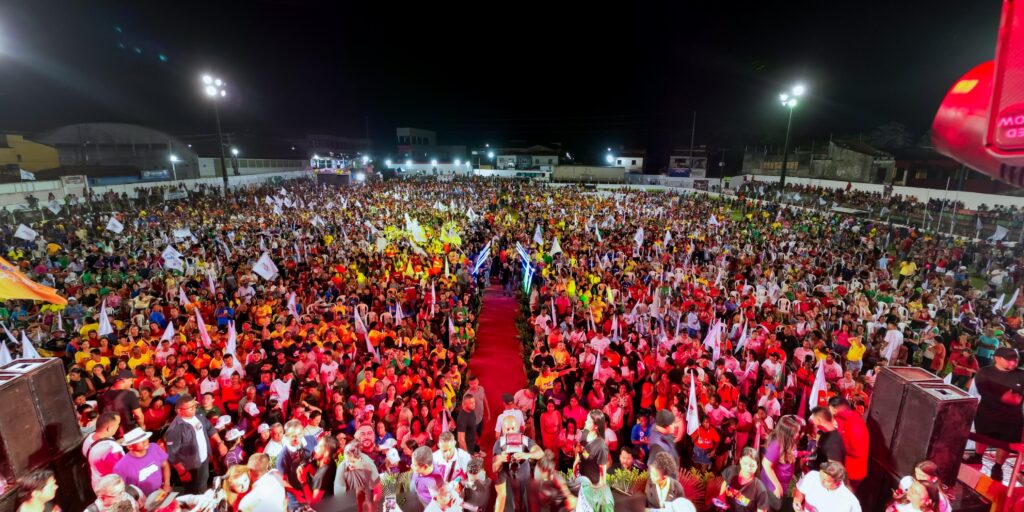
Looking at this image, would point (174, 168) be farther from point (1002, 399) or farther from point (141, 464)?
point (1002, 399)

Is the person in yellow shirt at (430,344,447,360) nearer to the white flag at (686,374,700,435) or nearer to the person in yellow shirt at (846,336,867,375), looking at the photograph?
the white flag at (686,374,700,435)

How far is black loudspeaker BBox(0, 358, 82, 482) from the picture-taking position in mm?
3428

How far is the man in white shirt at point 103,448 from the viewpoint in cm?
399

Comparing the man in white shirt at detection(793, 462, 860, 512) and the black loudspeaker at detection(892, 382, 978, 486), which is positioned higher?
the black loudspeaker at detection(892, 382, 978, 486)

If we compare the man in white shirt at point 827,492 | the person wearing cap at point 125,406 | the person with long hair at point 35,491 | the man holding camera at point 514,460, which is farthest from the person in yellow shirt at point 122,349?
the man in white shirt at point 827,492

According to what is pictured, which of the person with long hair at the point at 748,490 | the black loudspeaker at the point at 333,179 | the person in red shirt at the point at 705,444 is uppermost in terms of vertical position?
the black loudspeaker at the point at 333,179

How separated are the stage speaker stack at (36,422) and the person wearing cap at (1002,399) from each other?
7680mm

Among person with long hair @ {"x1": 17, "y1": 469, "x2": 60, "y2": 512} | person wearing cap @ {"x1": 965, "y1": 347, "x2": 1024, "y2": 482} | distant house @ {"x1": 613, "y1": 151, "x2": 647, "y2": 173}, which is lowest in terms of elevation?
person with long hair @ {"x1": 17, "y1": 469, "x2": 60, "y2": 512}

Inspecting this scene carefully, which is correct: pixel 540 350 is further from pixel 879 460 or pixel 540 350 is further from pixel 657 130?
pixel 657 130

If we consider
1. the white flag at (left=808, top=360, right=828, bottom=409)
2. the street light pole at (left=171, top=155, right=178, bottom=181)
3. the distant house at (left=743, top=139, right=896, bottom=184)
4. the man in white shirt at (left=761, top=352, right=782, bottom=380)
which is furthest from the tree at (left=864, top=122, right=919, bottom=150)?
the street light pole at (left=171, top=155, right=178, bottom=181)

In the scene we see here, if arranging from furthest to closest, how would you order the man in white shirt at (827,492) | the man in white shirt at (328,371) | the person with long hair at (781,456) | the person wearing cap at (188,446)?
the man in white shirt at (328,371) < the person wearing cap at (188,446) < the person with long hair at (781,456) < the man in white shirt at (827,492)

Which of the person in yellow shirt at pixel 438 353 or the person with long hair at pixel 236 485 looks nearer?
the person with long hair at pixel 236 485

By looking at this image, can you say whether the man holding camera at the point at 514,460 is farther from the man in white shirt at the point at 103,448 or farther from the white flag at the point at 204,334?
the white flag at the point at 204,334

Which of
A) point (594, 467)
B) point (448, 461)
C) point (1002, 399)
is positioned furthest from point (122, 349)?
point (1002, 399)
